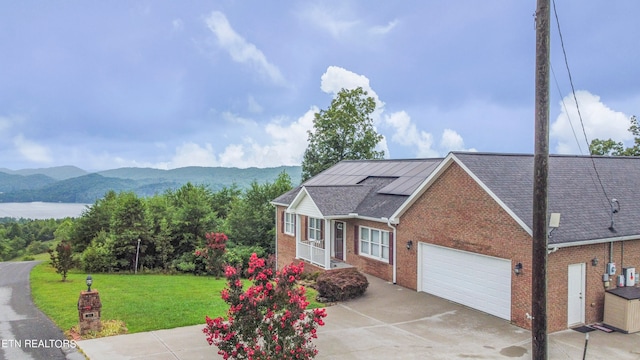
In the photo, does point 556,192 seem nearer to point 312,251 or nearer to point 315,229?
point 312,251

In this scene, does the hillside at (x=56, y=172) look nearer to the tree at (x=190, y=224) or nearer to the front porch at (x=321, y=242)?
the tree at (x=190, y=224)

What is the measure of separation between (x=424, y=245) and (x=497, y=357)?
21.4ft

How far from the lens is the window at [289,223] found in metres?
25.3

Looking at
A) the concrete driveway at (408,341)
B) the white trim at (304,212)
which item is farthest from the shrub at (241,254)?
the concrete driveway at (408,341)

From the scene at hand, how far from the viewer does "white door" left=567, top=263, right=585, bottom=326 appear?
12.8 metres

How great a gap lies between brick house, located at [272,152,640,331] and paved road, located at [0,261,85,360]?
11.1 m

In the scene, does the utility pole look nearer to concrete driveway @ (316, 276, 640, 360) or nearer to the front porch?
concrete driveway @ (316, 276, 640, 360)

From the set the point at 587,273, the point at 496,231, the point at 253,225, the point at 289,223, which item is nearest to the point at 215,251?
the point at 289,223

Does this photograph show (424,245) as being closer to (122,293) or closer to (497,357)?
(497,357)

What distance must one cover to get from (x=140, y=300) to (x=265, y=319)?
Result: 31.6 feet

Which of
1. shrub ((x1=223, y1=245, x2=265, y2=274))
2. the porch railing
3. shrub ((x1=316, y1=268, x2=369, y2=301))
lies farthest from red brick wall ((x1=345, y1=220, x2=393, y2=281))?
shrub ((x1=223, y1=245, x2=265, y2=274))

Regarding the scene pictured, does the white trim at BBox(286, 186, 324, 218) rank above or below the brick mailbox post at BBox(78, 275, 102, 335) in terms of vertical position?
above

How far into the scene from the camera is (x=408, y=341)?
11703mm

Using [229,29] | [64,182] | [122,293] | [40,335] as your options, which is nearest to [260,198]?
[229,29]
